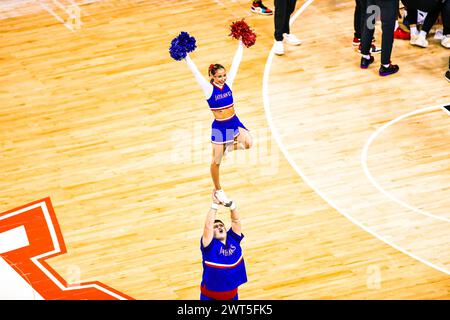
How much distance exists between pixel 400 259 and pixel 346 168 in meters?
1.61

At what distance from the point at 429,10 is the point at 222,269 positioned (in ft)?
20.3

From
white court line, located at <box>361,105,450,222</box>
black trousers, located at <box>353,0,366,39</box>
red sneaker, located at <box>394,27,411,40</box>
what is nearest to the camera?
white court line, located at <box>361,105,450,222</box>

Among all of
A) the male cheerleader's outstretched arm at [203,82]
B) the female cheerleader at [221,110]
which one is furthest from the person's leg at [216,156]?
the male cheerleader's outstretched arm at [203,82]

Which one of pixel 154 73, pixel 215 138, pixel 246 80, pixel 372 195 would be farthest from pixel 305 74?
pixel 215 138

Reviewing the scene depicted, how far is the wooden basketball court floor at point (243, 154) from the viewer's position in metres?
7.89

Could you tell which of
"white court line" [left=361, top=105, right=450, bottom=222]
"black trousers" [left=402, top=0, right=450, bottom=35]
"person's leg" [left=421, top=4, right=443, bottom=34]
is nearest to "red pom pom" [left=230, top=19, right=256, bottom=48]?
"white court line" [left=361, top=105, right=450, bottom=222]

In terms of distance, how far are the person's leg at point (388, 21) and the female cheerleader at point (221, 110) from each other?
329cm

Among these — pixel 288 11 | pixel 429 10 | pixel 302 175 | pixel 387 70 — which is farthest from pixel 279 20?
pixel 302 175

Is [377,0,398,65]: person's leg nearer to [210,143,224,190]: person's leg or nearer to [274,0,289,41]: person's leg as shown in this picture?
[274,0,289,41]: person's leg

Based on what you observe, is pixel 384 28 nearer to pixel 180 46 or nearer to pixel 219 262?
pixel 180 46

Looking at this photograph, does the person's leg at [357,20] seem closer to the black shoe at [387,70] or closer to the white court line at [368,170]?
the black shoe at [387,70]

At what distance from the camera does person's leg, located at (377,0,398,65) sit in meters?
10.5

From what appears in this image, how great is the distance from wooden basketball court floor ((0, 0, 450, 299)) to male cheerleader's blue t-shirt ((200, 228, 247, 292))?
1.15m
